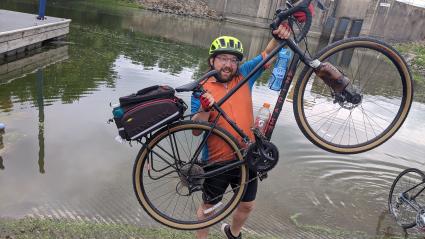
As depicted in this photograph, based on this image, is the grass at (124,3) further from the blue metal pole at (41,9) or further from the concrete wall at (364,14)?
the blue metal pole at (41,9)

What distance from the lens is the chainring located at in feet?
11.4

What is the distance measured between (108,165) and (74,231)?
111 inches

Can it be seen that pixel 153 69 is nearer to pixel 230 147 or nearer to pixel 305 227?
pixel 305 227

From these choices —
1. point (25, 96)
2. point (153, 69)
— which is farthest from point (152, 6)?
point (25, 96)

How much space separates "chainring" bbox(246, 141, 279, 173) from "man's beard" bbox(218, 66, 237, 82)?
2.69 feet

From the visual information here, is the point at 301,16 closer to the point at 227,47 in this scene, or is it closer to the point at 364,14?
the point at 227,47

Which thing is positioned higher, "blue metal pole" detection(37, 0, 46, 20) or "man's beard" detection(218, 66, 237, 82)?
"man's beard" detection(218, 66, 237, 82)

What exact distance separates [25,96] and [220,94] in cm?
837

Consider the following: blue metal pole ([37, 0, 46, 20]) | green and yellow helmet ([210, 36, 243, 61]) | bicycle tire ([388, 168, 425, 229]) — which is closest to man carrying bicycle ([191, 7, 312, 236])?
green and yellow helmet ([210, 36, 243, 61])

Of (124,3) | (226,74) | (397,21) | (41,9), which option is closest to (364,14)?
(397,21)

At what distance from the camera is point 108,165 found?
287 inches

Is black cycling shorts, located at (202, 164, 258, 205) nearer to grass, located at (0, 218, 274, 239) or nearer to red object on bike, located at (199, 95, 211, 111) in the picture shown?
red object on bike, located at (199, 95, 211, 111)

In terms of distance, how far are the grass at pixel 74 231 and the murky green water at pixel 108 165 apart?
28.0 inches

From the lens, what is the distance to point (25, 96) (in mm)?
10203
